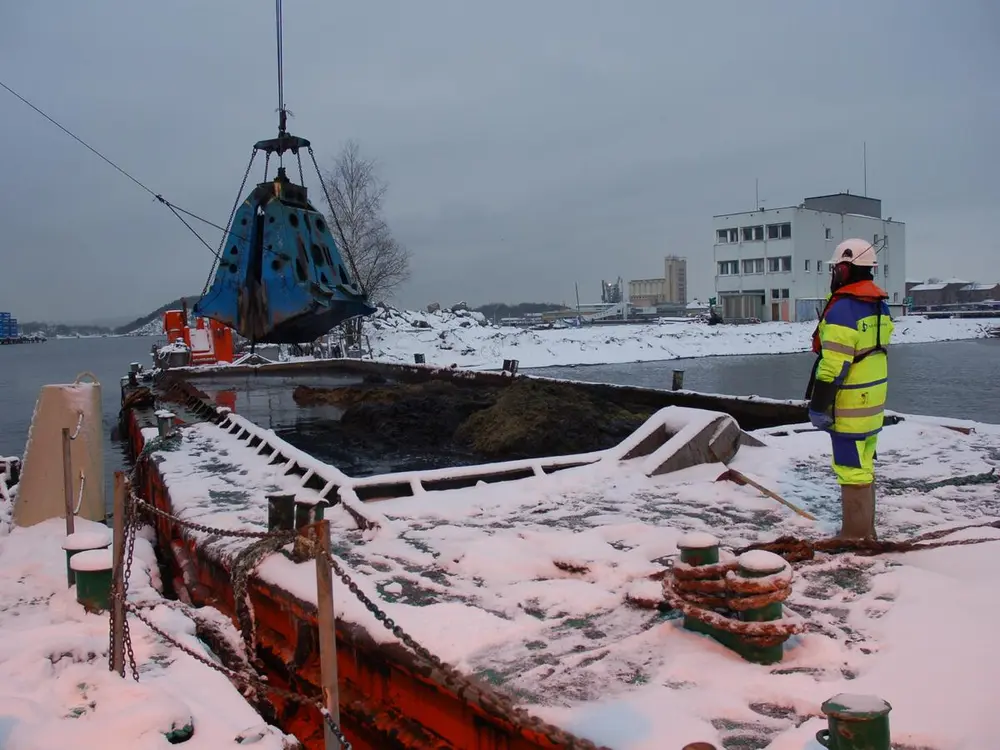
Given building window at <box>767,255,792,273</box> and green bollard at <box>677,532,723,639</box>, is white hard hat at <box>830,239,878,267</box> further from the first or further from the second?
building window at <box>767,255,792,273</box>

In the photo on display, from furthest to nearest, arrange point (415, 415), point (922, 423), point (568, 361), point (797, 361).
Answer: point (568, 361) < point (797, 361) < point (415, 415) < point (922, 423)

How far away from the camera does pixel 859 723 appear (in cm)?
209

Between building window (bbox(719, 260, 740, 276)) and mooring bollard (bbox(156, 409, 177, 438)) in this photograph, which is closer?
mooring bollard (bbox(156, 409, 177, 438))

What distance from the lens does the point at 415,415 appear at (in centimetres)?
1028

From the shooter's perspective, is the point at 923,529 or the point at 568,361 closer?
the point at 923,529

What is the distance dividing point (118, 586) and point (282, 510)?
3.23 ft

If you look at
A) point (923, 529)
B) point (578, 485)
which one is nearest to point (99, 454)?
point (578, 485)

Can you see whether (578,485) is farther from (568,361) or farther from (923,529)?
(568,361)

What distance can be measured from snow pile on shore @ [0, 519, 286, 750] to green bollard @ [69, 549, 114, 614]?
0.08 m

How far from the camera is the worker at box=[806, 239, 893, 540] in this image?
4.20 meters

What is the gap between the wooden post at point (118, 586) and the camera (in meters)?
3.70

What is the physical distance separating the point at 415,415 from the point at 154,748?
7.17m

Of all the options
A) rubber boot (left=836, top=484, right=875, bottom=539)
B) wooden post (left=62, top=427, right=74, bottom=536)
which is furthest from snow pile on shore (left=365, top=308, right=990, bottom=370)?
rubber boot (left=836, top=484, right=875, bottom=539)

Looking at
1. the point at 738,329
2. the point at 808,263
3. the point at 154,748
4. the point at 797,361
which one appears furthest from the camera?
the point at 808,263
